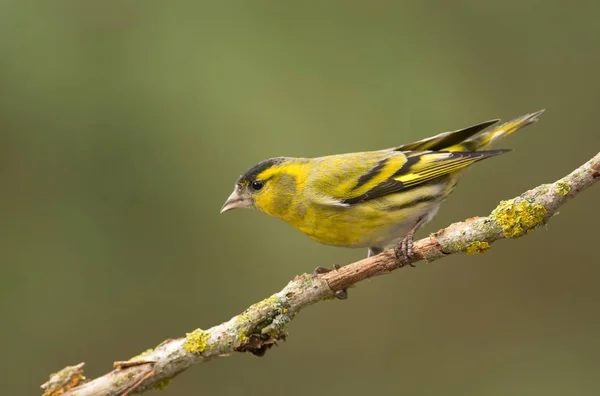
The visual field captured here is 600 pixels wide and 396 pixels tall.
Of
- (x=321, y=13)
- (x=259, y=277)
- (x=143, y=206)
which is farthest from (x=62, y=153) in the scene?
(x=321, y=13)

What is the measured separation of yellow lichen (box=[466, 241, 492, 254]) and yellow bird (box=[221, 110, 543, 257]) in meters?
1.04

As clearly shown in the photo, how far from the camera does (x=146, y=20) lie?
9344 millimetres

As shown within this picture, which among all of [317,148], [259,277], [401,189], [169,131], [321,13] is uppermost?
[321,13]

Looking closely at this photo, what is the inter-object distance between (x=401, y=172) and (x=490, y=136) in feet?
2.27

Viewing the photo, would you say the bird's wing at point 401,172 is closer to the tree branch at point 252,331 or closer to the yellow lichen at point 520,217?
the tree branch at point 252,331

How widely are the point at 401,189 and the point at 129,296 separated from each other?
14.8 ft

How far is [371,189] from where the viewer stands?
5.58 m

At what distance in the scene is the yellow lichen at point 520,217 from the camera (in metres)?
4.05

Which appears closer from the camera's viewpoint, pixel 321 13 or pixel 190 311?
pixel 190 311

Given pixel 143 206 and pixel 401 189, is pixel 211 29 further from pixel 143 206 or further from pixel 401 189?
pixel 401 189

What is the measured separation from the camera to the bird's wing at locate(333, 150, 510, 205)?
5.36m

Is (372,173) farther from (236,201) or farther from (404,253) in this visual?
(404,253)

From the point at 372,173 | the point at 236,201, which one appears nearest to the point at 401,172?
the point at 372,173

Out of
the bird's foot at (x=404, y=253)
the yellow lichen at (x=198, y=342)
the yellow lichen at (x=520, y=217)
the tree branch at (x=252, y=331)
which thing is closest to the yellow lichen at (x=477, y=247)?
the tree branch at (x=252, y=331)
